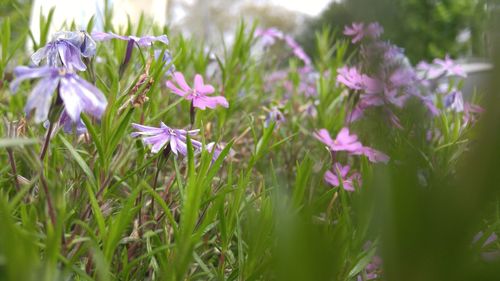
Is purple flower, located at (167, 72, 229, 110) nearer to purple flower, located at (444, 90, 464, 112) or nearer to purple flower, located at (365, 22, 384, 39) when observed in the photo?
purple flower, located at (365, 22, 384, 39)

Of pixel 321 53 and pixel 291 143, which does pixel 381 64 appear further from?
pixel 321 53

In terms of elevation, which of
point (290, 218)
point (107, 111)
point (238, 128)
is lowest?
point (238, 128)

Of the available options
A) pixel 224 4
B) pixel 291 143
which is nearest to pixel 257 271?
pixel 291 143

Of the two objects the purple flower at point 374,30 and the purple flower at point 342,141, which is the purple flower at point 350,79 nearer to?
the purple flower at point 342,141

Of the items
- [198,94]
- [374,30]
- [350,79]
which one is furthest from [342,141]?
[374,30]

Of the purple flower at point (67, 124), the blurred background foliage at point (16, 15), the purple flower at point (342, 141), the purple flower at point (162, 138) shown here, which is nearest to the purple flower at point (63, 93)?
the purple flower at point (67, 124)

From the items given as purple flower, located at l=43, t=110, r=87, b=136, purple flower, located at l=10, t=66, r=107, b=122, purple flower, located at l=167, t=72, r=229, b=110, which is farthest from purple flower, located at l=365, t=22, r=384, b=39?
purple flower, located at l=167, t=72, r=229, b=110
